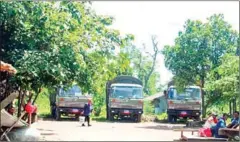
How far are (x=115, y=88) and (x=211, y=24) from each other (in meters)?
7.17

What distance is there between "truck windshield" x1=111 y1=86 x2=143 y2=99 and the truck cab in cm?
202

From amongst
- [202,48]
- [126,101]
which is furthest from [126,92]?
[202,48]

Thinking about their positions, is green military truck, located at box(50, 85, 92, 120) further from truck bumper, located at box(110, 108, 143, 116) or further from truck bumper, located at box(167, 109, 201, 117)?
truck bumper, located at box(167, 109, 201, 117)

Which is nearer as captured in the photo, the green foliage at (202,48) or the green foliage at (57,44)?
the green foliage at (57,44)

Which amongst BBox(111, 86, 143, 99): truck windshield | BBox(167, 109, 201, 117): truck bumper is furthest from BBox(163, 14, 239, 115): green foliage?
BBox(111, 86, 143, 99): truck windshield

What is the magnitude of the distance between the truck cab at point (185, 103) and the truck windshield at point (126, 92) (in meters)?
2.02

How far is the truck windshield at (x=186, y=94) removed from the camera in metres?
27.5

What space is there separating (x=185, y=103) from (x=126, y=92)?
3.68 m

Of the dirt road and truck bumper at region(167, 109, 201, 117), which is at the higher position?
truck bumper at region(167, 109, 201, 117)

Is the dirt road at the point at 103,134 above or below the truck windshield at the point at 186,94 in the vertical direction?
below

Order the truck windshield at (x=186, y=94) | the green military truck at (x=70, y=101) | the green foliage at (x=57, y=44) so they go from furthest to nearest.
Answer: the truck windshield at (x=186, y=94)
the green military truck at (x=70, y=101)
the green foliage at (x=57, y=44)

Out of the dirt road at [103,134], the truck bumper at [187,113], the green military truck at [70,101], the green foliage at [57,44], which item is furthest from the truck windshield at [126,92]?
the green foliage at [57,44]

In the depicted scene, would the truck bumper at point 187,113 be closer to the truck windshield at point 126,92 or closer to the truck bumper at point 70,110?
the truck windshield at point 126,92

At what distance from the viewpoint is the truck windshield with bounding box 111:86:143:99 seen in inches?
1057
